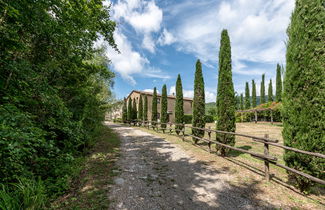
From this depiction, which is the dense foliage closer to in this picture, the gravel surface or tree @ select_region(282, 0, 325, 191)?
the gravel surface

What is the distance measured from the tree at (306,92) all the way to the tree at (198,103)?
17.8 ft

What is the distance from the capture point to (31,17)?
3.03 meters

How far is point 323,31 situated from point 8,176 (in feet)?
24.8

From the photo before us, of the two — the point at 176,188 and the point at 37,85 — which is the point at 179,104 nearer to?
the point at 176,188

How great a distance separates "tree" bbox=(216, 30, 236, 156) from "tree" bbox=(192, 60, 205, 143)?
8.05ft

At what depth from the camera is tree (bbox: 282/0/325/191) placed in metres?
3.19

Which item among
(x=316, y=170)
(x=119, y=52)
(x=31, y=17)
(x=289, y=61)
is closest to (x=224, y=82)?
(x=289, y=61)

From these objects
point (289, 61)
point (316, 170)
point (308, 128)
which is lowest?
point (316, 170)

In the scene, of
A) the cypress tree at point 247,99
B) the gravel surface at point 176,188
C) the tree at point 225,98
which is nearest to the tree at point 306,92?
the gravel surface at point 176,188

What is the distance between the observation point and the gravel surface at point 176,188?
9.32 feet

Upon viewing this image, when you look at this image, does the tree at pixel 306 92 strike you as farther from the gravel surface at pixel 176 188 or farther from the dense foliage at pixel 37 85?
the dense foliage at pixel 37 85

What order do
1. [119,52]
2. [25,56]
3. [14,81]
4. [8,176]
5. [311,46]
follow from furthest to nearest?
[119,52], [25,56], [311,46], [14,81], [8,176]

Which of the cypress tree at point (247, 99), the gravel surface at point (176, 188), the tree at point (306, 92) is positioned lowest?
the gravel surface at point (176, 188)

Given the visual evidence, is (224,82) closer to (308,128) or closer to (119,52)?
(308,128)
